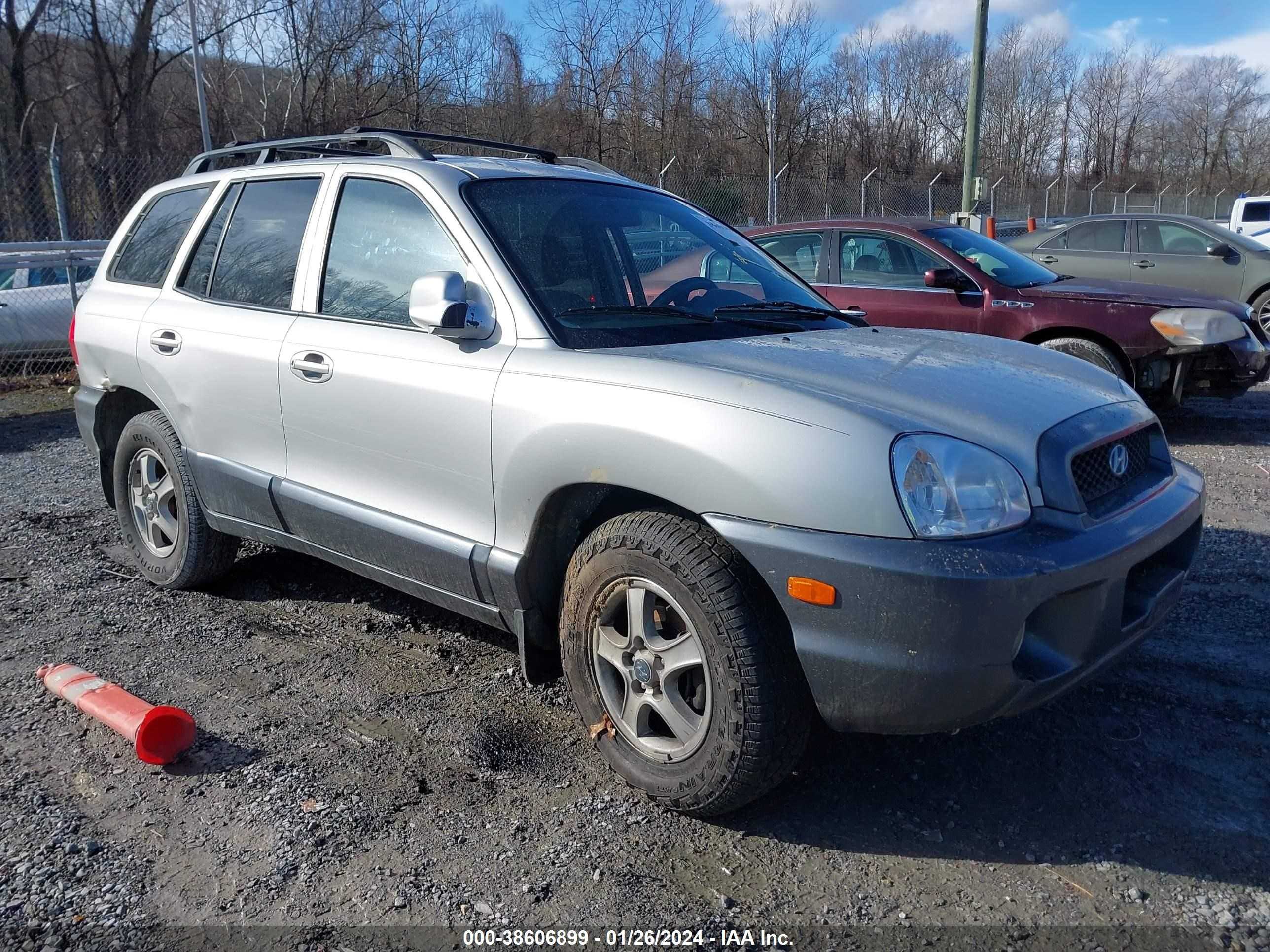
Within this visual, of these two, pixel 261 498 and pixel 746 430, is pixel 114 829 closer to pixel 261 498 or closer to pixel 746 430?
pixel 261 498

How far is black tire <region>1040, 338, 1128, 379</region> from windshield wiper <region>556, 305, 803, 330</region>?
4589 millimetres

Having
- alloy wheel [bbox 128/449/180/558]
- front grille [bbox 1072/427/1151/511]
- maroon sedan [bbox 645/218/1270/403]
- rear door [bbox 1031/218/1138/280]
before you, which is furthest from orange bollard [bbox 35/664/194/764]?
rear door [bbox 1031/218/1138/280]

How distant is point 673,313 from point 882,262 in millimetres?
5298

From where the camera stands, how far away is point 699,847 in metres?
2.69

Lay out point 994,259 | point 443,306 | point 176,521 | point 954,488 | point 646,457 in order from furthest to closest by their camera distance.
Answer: point 994,259
point 176,521
point 443,306
point 646,457
point 954,488

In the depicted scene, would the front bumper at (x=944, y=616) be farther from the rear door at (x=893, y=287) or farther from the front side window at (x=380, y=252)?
the rear door at (x=893, y=287)

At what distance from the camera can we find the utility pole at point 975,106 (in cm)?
1436

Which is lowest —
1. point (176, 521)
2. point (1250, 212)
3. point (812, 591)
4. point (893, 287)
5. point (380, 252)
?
point (176, 521)

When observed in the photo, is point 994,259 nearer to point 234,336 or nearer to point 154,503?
point 234,336

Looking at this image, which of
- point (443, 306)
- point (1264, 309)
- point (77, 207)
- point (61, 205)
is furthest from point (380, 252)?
point (77, 207)

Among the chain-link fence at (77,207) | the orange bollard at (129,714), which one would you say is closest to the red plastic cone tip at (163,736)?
the orange bollard at (129,714)

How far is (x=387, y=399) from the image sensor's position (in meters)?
3.33

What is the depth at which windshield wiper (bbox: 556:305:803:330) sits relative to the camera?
3.23 metres

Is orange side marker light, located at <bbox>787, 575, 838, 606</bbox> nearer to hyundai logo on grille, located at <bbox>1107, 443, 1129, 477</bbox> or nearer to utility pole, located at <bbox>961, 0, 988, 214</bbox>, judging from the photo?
hyundai logo on grille, located at <bbox>1107, 443, 1129, 477</bbox>
